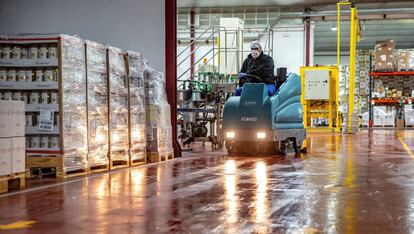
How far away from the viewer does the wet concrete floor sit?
147 inches

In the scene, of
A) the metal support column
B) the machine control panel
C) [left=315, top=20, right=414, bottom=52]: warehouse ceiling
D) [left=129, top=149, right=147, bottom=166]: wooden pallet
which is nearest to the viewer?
[left=129, top=149, right=147, bottom=166]: wooden pallet

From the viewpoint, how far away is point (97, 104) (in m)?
7.54

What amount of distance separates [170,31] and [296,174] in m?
4.24

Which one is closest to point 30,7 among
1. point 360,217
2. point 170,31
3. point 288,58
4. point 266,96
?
point 170,31

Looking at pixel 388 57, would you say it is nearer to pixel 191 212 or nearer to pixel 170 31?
pixel 170 31

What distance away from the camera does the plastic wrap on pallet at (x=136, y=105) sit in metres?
8.35

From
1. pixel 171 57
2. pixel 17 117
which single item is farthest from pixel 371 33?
pixel 17 117

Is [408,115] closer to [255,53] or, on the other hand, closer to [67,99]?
[255,53]

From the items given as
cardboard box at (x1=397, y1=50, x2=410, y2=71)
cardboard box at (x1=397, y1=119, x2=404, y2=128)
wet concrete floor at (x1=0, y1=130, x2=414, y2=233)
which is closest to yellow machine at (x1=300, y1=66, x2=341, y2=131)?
cardboard box at (x1=397, y1=50, x2=410, y2=71)

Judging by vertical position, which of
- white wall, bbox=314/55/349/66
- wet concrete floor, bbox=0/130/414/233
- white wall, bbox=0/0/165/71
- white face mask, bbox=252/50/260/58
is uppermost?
white wall, bbox=314/55/349/66

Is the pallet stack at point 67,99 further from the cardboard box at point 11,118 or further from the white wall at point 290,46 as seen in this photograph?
the white wall at point 290,46

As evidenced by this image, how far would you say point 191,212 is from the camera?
4254 mm

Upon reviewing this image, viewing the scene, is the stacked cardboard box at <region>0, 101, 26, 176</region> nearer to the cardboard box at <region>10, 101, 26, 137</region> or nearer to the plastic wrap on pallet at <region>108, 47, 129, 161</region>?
the cardboard box at <region>10, 101, 26, 137</region>

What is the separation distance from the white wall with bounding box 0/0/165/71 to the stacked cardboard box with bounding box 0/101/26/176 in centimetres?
352
